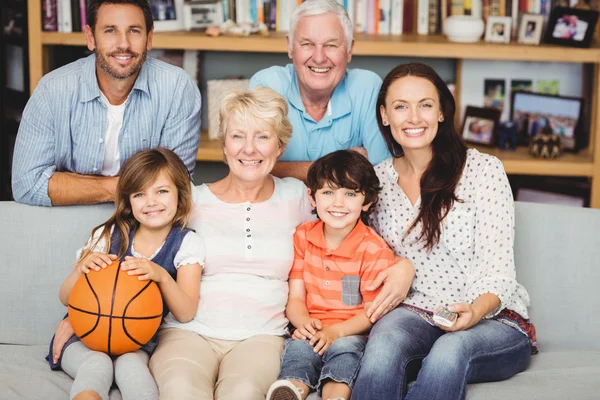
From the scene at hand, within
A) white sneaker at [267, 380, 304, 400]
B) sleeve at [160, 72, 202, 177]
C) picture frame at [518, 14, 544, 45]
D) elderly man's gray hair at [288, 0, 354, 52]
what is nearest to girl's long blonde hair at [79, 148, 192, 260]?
sleeve at [160, 72, 202, 177]

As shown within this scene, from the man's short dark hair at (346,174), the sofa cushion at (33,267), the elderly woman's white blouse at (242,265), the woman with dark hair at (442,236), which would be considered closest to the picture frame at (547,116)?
the woman with dark hair at (442,236)

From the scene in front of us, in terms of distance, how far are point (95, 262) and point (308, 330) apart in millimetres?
661

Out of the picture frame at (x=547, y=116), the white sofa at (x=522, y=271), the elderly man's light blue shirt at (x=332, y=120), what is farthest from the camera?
the picture frame at (x=547, y=116)

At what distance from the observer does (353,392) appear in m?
2.29

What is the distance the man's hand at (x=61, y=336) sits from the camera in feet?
8.34

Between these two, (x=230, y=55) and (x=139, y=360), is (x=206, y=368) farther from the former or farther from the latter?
(x=230, y=55)

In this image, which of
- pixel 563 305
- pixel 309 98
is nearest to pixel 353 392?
pixel 563 305

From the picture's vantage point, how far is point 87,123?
2953mm

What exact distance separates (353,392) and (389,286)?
380 millimetres

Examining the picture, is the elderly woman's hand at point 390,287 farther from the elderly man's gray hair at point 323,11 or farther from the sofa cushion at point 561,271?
the elderly man's gray hair at point 323,11

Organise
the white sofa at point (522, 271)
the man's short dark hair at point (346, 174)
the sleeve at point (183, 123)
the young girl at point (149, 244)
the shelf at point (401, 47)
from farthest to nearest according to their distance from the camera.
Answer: the shelf at point (401, 47) → the sleeve at point (183, 123) → the white sofa at point (522, 271) → the man's short dark hair at point (346, 174) → the young girl at point (149, 244)

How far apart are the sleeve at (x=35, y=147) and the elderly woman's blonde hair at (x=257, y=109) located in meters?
0.65

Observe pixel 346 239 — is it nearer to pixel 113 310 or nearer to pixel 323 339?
pixel 323 339

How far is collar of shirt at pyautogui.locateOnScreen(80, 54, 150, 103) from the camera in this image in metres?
2.93
